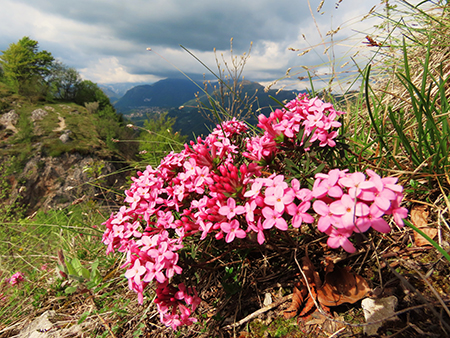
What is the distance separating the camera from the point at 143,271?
126cm

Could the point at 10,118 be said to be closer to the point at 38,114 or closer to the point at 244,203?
the point at 38,114

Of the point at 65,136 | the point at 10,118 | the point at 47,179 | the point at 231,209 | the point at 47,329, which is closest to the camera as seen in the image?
the point at 231,209

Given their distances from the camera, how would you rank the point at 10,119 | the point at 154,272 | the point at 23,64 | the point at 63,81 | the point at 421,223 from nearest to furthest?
the point at 154,272
the point at 421,223
the point at 10,119
the point at 23,64
the point at 63,81

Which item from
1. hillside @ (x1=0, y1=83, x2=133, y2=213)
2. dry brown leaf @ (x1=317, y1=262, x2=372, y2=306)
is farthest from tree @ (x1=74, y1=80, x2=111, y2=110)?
dry brown leaf @ (x1=317, y1=262, x2=372, y2=306)

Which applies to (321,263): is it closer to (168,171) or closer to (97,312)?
(168,171)

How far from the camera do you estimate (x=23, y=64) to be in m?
45.4

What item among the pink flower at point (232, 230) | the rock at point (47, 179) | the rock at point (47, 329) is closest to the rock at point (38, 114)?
the rock at point (47, 179)

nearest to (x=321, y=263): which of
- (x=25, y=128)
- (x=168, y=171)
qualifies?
(x=168, y=171)

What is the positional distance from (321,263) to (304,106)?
1.18 metres

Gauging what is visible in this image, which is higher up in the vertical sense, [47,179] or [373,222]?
[373,222]

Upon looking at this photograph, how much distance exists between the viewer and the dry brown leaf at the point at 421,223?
1.40 m

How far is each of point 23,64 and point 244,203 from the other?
6641 cm

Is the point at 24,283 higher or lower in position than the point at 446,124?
lower

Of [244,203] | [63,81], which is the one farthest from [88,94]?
[244,203]
